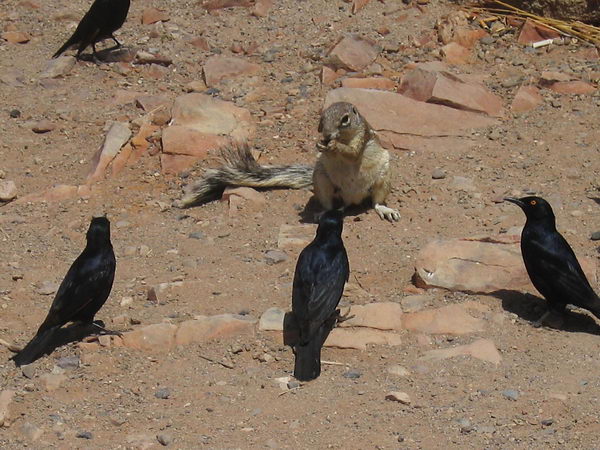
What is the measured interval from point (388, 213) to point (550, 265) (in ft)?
6.38

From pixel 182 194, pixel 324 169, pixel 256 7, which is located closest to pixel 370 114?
pixel 324 169

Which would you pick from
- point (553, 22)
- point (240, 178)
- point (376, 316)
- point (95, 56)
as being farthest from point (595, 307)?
point (95, 56)

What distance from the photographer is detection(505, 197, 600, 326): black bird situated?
6641 millimetres

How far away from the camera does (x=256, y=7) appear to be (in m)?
11.6

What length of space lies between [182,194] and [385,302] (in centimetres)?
260


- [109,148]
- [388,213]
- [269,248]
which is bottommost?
[109,148]

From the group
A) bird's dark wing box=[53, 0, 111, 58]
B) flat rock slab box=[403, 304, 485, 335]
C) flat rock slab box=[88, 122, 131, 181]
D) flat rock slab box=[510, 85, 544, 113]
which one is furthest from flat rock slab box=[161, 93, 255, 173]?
flat rock slab box=[403, 304, 485, 335]

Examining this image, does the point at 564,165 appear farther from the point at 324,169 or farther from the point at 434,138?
the point at 324,169

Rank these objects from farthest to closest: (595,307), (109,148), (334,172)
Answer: (109,148) → (334,172) → (595,307)

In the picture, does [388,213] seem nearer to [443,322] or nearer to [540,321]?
[443,322]

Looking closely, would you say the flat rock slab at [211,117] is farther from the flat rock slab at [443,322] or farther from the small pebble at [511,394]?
the small pebble at [511,394]

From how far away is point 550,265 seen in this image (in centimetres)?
667

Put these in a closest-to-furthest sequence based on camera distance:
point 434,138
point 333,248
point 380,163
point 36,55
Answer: point 333,248 < point 380,163 < point 434,138 < point 36,55

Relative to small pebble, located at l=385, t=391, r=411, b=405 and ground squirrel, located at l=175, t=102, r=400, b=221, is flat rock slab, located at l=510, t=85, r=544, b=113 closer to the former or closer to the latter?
ground squirrel, located at l=175, t=102, r=400, b=221
